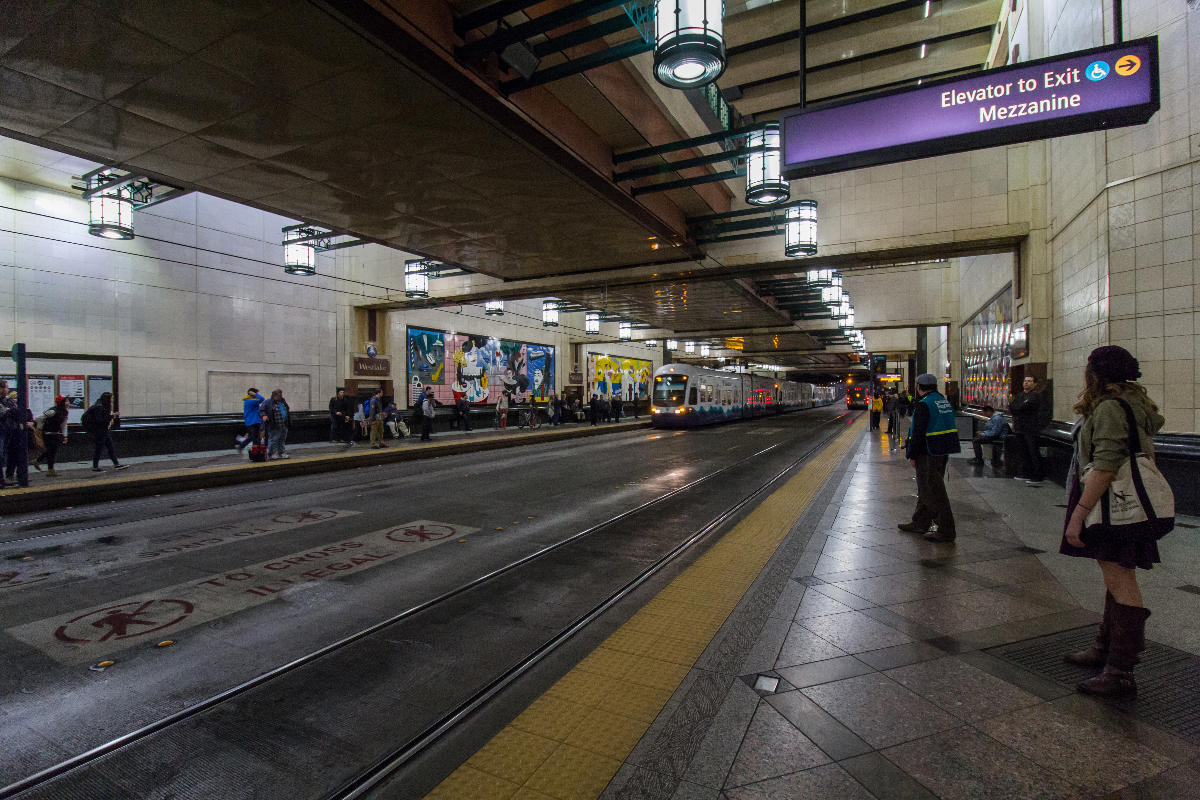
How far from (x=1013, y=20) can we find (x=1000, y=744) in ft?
44.6

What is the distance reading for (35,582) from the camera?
4.98 metres

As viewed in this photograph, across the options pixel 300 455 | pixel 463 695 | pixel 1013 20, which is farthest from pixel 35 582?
pixel 1013 20

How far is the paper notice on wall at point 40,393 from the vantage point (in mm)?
12414

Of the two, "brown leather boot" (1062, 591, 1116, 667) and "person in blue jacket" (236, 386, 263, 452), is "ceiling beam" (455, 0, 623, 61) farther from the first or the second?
"person in blue jacket" (236, 386, 263, 452)

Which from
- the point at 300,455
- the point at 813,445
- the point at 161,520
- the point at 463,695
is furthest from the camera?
the point at 813,445

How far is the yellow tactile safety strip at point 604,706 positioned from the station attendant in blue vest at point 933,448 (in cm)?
240

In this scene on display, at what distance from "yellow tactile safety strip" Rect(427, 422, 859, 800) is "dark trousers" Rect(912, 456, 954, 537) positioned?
2.39m

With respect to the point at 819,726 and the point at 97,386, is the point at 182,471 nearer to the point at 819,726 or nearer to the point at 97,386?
the point at 97,386

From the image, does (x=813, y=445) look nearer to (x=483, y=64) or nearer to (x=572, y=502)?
(x=572, y=502)

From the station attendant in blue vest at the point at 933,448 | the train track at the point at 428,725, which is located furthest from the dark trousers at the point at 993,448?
the train track at the point at 428,725

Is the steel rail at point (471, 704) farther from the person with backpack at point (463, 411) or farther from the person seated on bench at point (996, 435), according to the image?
the person with backpack at point (463, 411)

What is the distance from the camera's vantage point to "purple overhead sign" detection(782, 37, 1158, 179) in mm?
5035

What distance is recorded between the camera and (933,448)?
5812 mm

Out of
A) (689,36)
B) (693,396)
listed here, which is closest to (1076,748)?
(689,36)
